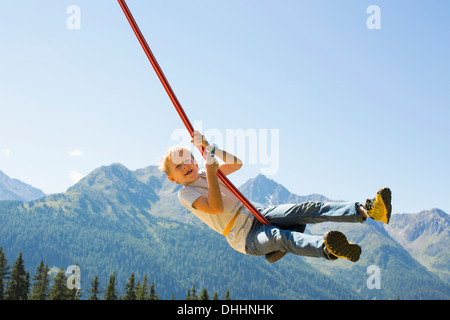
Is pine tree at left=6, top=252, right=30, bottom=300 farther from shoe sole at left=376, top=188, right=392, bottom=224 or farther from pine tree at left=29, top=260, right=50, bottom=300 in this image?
shoe sole at left=376, top=188, right=392, bottom=224

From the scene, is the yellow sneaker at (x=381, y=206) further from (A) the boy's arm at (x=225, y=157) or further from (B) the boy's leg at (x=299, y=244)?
(A) the boy's arm at (x=225, y=157)

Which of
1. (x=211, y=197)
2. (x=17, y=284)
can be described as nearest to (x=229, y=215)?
(x=211, y=197)

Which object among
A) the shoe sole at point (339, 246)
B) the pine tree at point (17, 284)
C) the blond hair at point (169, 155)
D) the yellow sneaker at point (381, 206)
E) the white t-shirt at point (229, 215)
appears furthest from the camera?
the pine tree at point (17, 284)

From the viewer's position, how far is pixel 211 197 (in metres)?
5.34

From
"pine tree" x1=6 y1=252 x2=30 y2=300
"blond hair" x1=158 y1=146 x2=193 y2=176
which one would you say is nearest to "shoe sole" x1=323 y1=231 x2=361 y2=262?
"blond hair" x1=158 y1=146 x2=193 y2=176

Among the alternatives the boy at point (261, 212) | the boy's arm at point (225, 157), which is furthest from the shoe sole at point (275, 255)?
the boy's arm at point (225, 157)

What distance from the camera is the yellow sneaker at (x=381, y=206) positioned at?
501 centimetres

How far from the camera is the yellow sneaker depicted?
5011mm

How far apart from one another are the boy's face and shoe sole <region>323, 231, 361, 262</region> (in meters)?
1.86

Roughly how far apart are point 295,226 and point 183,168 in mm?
1577

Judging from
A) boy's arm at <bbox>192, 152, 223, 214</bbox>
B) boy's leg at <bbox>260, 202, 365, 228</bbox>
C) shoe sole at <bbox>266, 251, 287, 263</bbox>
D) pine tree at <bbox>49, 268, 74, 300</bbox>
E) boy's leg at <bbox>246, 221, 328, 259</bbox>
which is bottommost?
pine tree at <bbox>49, 268, 74, 300</bbox>
